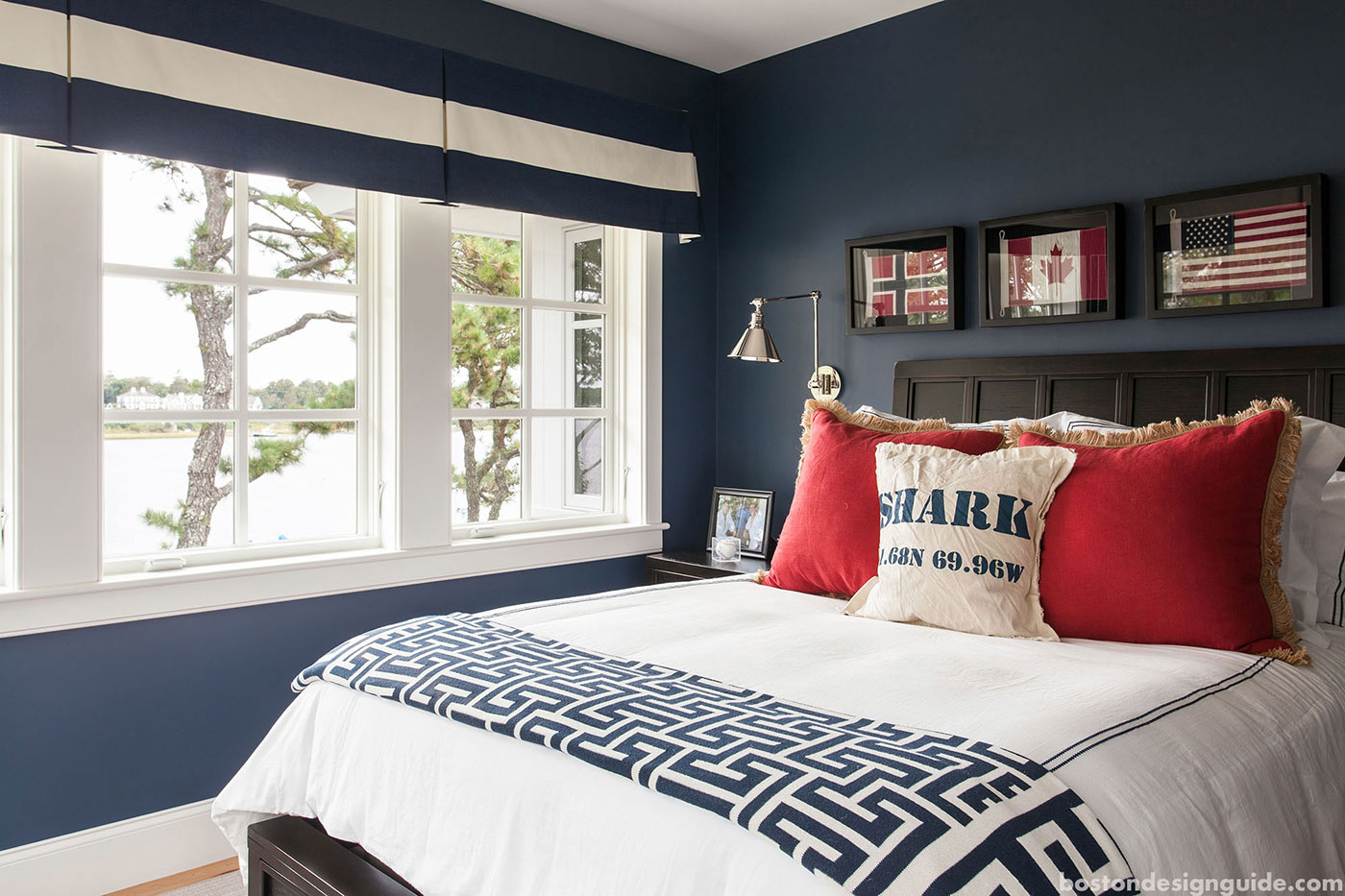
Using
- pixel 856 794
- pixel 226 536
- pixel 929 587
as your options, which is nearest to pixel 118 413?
pixel 226 536

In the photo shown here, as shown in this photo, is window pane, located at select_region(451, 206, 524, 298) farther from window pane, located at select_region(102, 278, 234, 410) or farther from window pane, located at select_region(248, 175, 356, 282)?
window pane, located at select_region(102, 278, 234, 410)

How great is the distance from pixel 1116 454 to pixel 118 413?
7.99 feet

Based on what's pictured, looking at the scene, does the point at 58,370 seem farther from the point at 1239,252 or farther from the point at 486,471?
the point at 1239,252

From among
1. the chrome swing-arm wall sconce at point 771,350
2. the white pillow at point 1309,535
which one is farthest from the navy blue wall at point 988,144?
the white pillow at point 1309,535

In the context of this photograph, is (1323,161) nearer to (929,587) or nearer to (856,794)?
(929,587)

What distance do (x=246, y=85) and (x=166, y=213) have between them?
419mm

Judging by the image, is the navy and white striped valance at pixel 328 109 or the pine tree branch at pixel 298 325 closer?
the navy and white striped valance at pixel 328 109

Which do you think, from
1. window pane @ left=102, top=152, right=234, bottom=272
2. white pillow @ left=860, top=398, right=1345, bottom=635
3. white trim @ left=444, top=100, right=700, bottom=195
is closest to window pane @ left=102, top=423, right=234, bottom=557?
window pane @ left=102, top=152, right=234, bottom=272

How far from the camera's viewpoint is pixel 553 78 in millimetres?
3260

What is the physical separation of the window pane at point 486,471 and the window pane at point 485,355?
3.3 inches

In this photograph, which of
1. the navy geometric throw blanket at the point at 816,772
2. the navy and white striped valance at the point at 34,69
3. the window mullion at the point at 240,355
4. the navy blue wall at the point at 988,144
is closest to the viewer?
the navy geometric throw blanket at the point at 816,772

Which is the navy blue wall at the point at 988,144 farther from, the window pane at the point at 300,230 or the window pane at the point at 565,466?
the window pane at the point at 300,230

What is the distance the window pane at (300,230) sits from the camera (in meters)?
2.79

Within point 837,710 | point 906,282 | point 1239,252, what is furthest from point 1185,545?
point 906,282
